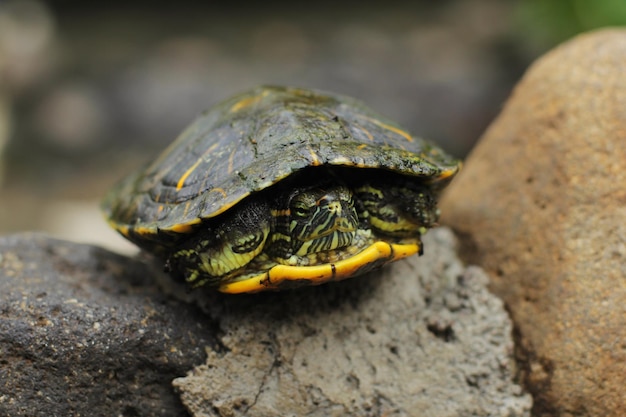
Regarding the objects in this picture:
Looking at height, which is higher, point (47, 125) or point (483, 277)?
point (47, 125)

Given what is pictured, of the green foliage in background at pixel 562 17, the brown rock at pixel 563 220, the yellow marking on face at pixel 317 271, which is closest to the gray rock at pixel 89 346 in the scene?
the yellow marking on face at pixel 317 271

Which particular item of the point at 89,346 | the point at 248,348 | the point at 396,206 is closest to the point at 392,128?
the point at 396,206

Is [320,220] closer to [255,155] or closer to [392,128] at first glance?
[255,155]

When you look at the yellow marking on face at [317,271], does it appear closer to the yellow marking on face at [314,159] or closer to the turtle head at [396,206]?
the turtle head at [396,206]

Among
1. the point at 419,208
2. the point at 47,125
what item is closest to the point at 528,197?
the point at 419,208

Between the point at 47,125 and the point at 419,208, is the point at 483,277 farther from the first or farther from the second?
the point at 47,125
